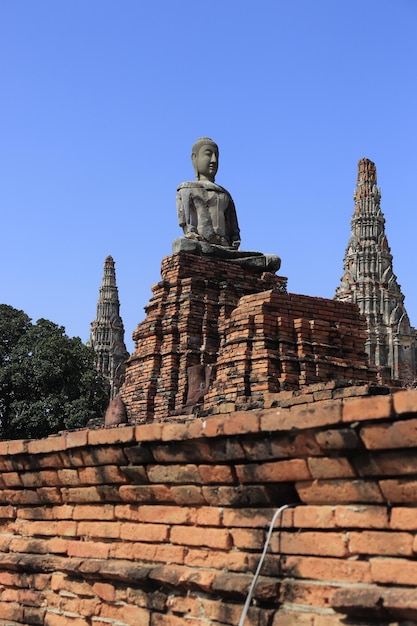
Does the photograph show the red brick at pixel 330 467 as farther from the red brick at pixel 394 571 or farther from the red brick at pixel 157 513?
the red brick at pixel 157 513

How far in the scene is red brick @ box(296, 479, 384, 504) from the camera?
13.5 ft

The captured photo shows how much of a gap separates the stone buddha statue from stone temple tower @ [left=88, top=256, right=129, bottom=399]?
46469 mm

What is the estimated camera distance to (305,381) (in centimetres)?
1156

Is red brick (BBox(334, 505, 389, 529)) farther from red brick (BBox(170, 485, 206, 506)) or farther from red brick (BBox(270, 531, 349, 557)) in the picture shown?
red brick (BBox(170, 485, 206, 506))

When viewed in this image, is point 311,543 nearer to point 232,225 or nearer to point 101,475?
point 101,475

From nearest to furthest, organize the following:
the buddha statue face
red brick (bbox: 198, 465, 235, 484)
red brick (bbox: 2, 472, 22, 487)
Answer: red brick (bbox: 198, 465, 235, 484) → red brick (bbox: 2, 472, 22, 487) → the buddha statue face

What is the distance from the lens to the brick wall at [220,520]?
4.00 metres

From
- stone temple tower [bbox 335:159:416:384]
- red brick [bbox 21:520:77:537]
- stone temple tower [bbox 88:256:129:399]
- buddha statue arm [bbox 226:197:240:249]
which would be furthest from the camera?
stone temple tower [bbox 88:256:129:399]

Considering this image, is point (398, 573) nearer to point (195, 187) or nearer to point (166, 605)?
point (166, 605)

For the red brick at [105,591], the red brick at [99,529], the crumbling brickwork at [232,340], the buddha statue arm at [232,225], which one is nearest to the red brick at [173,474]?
the red brick at [99,529]

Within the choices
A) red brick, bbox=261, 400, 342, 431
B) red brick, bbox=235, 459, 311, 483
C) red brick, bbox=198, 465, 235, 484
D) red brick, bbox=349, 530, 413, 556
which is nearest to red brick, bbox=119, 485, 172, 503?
red brick, bbox=198, 465, 235, 484

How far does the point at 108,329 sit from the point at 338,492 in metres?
63.1

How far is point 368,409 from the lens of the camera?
3.99m

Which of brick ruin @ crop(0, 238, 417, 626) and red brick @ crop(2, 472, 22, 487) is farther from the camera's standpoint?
red brick @ crop(2, 472, 22, 487)
